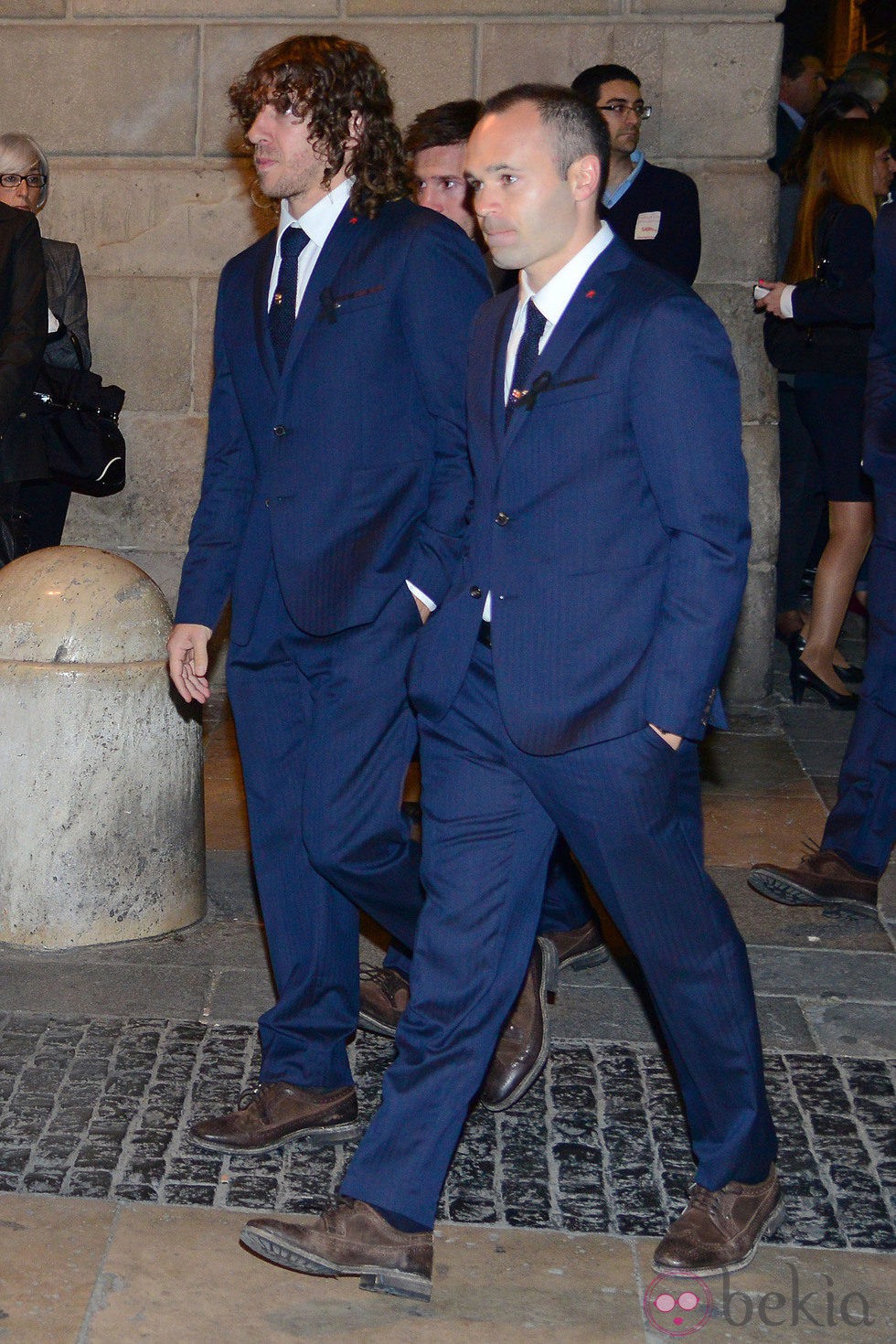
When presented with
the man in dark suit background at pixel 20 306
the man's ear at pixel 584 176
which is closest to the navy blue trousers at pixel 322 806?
the man's ear at pixel 584 176

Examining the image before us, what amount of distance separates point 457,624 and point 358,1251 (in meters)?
1.14

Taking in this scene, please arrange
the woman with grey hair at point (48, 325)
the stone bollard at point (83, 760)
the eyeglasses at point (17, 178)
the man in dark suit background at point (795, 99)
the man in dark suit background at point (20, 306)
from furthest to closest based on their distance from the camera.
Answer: the man in dark suit background at point (795, 99) → the eyeglasses at point (17, 178) → the woman with grey hair at point (48, 325) → the man in dark suit background at point (20, 306) → the stone bollard at point (83, 760)

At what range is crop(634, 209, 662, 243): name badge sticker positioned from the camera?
7.03 metres

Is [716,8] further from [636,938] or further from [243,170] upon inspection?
[636,938]

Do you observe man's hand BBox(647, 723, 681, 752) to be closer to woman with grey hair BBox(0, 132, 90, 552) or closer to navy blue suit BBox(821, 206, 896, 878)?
navy blue suit BBox(821, 206, 896, 878)

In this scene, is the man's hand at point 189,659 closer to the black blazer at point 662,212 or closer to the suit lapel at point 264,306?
the suit lapel at point 264,306

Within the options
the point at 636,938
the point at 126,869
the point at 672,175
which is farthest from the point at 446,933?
the point at 672,175


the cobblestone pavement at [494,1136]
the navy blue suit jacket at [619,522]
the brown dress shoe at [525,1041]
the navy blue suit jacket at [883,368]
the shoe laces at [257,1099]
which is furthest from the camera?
the navy blue suit jacket at [883,368]

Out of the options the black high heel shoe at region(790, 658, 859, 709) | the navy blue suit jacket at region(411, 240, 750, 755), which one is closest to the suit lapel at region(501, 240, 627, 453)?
the navy blue suit jacket at region(411, 240, 750, 755)

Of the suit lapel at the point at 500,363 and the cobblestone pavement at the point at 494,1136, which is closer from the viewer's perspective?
the suit lapel at the point at 500,363

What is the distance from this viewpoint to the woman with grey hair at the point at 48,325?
636cm

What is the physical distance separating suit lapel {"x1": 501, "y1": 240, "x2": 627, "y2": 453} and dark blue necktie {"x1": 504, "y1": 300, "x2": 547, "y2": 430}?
47 millimetres

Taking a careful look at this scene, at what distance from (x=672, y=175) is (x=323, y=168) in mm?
3771

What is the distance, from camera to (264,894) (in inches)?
149
